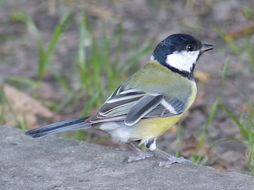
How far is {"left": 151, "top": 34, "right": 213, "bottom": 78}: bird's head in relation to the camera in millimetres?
4023

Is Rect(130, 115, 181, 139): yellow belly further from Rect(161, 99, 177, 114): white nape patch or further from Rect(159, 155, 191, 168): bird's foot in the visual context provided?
Rect(159, 155, 191, 168): bird's foot

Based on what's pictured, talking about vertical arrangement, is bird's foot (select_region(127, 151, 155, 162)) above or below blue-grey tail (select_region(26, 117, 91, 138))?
below

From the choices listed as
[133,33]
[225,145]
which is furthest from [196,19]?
[225,145]

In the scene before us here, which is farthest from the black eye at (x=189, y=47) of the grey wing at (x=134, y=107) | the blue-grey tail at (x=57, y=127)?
the blue-grey tail at (x=57, y=127)

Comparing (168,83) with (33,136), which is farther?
(168,83)

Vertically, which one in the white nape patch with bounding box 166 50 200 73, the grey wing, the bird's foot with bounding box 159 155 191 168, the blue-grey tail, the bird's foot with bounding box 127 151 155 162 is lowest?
the bird's foot with bounding box 127 151 155 162

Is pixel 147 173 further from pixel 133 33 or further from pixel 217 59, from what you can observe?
pixel 133 33

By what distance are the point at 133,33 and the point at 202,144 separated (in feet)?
7.30

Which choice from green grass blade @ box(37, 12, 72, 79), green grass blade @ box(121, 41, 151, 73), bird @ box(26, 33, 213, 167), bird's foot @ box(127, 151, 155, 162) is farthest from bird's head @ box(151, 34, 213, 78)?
green grass blade @ box(37, 12, 72, 79)

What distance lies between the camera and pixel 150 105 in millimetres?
3691

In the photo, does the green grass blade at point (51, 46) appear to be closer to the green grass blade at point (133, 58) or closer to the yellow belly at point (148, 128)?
the green grass blade at point (133, 58)

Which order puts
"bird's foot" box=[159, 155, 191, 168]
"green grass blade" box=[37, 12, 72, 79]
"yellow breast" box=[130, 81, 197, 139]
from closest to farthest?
1. "bird's foot" box=[159, 155, 191, 168]
2. "yellow breast" box=[130, 81, 197, 139]
3. "green grass blade" box=[37, 12, 72, 79]

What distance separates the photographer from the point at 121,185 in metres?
3.21

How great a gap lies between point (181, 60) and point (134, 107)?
1.85ft
